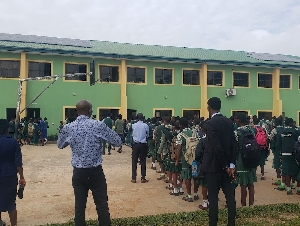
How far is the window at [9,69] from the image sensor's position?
19938 mm

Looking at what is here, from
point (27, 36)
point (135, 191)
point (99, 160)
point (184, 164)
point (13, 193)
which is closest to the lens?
point (99, 160)

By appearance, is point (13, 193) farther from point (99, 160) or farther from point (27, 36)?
point (27, 36)

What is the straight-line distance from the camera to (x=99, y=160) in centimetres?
442

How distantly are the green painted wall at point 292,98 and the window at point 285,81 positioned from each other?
33 cm

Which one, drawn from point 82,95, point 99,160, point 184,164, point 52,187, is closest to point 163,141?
point 184,164

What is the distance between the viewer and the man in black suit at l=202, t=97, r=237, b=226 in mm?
4766

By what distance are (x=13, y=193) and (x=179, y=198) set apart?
3837 millimetres

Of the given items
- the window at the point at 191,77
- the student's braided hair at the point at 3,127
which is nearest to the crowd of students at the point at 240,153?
the student's braided hair at the point at 3,127

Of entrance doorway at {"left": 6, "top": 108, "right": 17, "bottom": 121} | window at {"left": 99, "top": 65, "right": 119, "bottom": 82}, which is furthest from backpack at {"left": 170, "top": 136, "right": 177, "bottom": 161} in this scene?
entrance doorway at {"left": 6, "top": 108, "right": 17, "bottom": 121}

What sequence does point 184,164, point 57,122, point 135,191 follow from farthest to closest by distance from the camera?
1. point 57,122
2. point 135,191
3. point 184,164

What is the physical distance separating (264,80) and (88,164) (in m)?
23.9

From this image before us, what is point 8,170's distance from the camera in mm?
4836

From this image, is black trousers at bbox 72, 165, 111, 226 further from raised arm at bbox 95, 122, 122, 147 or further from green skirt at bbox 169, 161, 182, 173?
green skirt at bbox 169, 161, 182, 173

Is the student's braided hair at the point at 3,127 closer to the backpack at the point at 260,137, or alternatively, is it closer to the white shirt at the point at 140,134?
the white shirt at the point at 140,134
